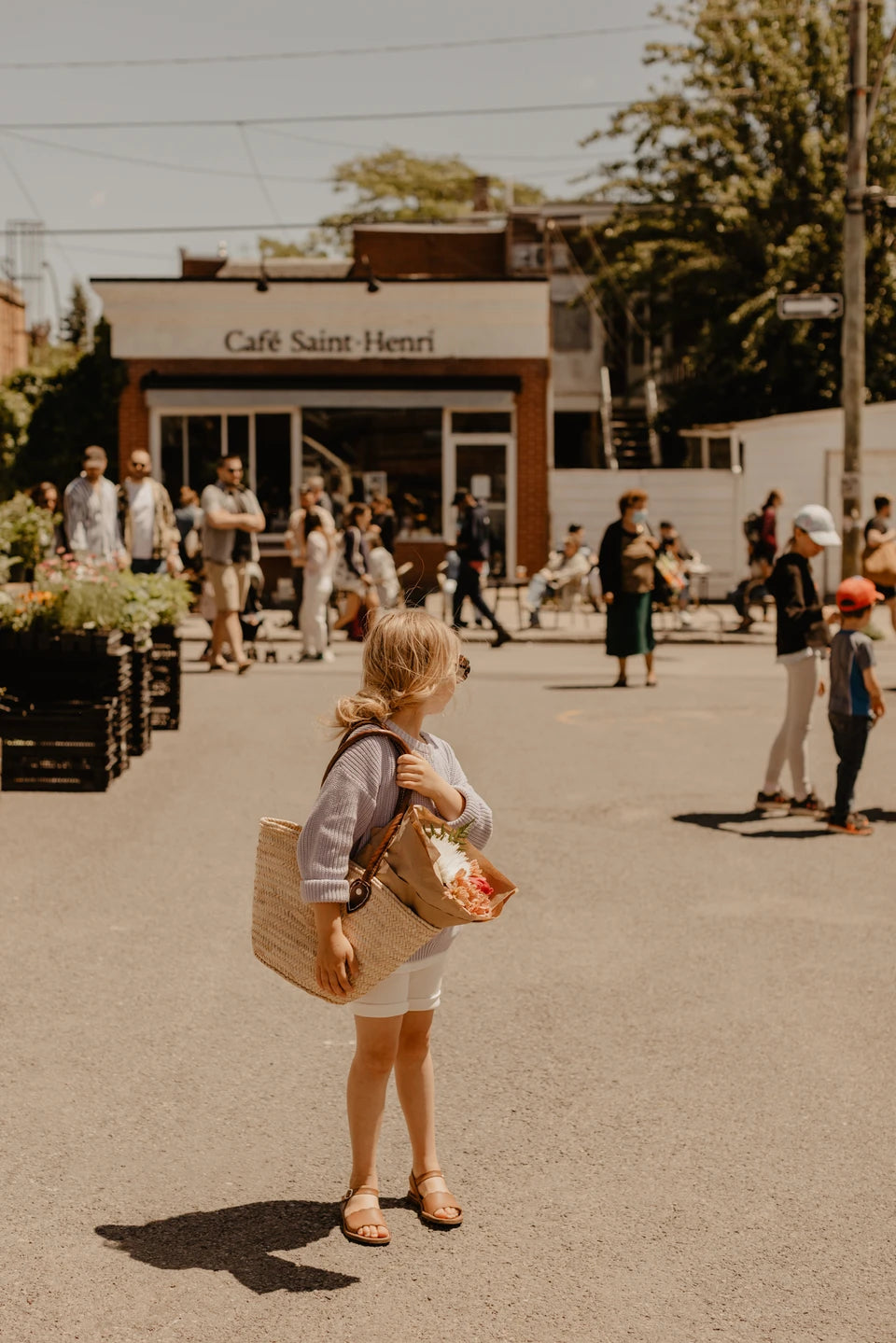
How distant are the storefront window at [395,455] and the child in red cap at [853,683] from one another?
2262 cm

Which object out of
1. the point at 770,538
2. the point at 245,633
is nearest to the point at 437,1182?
the point at 245,633

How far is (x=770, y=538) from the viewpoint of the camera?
80.8 ft

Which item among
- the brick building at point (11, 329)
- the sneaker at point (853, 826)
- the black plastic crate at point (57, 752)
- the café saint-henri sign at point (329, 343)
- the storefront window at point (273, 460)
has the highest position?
the brick building at point (11, 329)

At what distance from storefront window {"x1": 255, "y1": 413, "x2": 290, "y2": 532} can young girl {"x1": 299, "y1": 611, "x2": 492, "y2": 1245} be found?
27.7m

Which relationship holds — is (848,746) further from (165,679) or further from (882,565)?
(882,565)

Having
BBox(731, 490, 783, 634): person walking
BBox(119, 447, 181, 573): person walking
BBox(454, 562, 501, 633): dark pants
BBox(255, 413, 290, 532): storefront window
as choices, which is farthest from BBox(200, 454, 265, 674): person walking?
BBox(255, 413, 290, 532): storefront window

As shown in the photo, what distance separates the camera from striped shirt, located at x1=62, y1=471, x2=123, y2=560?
47.4ft

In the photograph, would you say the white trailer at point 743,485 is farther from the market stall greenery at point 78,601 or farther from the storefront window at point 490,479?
the market stall greenery at point 78,601

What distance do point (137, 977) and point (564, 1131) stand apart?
2.17m

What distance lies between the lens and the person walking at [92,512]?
14.5 m

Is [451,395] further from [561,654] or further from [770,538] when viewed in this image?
→ [561,654]

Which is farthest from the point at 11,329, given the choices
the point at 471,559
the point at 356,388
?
the point at 471,559

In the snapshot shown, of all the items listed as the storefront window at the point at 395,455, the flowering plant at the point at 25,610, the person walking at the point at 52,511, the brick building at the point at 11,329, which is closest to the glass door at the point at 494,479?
the storefront window at the point at 395,455

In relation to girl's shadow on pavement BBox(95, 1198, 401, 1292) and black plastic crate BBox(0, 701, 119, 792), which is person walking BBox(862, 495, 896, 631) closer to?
black plastic crate BBox(0, 701, 119, 792)
